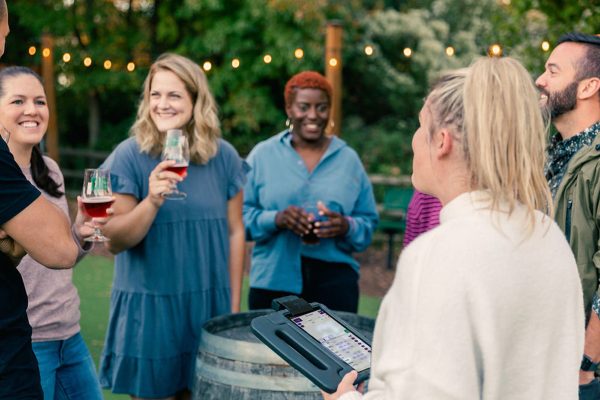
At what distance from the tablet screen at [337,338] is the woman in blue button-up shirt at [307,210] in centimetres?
204

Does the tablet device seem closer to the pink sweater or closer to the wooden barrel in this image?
the wooden barrel

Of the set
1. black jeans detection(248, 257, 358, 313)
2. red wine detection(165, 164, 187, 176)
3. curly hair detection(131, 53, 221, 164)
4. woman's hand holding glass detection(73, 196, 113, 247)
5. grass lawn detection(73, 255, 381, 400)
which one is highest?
curly hair detection(131, 53, 221, 164)

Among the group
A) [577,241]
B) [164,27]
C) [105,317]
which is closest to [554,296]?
[577,241]

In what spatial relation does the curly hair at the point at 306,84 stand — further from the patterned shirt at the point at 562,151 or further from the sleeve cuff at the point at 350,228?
the patterned shirt at the point at 562,151

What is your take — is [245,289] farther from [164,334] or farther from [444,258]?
[444,258]

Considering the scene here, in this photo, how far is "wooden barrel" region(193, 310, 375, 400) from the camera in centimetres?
275

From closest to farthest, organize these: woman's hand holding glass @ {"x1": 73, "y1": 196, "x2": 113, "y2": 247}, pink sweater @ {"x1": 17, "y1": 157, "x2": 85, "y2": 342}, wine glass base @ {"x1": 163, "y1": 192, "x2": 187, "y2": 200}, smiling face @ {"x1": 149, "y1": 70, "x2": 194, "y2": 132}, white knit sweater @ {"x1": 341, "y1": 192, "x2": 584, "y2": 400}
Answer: white knit sweater @ {"x1": 341, "y1": 192, "x2": 584, "y2": 400} < woman's hand holding glass @ {"x1": 73, "y1": 196, "x2": 113, "y2": 247} < pink sweater @ {"x1": 17, "y1": 157, "x2": 85, "y2": 342} < wine glass base @ {"x1": 163, "y1": 192, "x2": 187, "y2": 200} < smiling face @ {"x1": 149, "y1": 70, "x2": 194, "y2": 132}

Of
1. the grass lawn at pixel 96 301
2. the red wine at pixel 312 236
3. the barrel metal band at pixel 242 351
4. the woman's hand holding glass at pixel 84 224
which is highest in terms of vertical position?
the woman's hand holding glass at pixel 84 224

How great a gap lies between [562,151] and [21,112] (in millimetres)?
2227

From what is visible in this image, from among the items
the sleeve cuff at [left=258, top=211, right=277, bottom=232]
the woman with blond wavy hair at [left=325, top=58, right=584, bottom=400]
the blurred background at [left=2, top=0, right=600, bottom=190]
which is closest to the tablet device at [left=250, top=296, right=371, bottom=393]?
the woman with blond wavy hair at [left=325, top=58, right=584, bottom=400]

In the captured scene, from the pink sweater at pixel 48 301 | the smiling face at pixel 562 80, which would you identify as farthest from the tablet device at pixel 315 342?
the smiling face at pixel 562 80

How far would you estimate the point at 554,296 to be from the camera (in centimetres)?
162

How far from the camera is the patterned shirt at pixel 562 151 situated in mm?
3084

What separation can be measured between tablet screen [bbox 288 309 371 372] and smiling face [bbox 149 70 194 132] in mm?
1700
